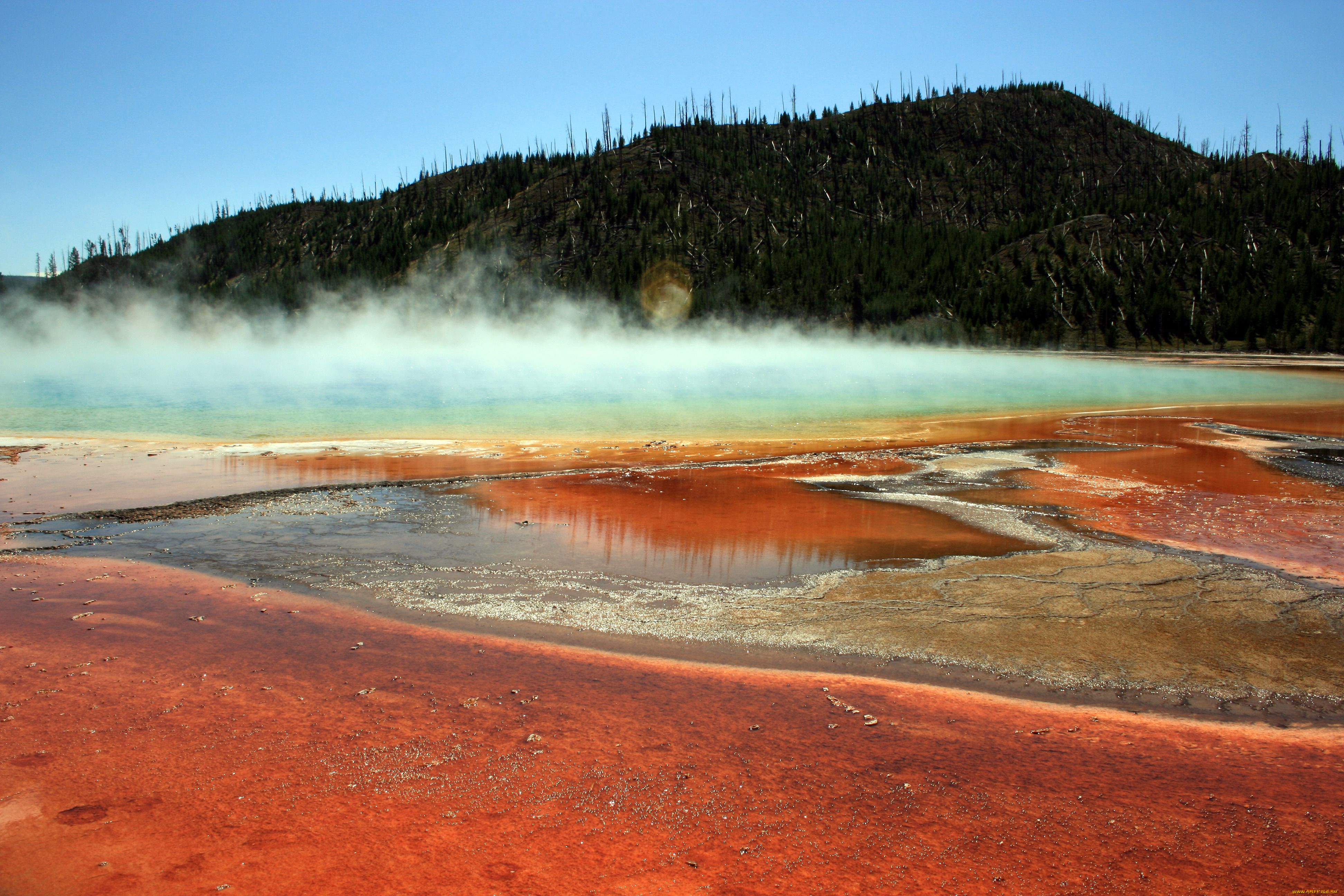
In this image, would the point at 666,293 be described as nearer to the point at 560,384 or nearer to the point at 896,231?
the point at 896,231

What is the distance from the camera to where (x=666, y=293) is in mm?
95000

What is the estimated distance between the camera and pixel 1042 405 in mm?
27219

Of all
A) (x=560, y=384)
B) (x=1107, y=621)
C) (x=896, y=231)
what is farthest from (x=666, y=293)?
(x=1107, y=621)

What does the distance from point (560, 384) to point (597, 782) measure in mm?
33797

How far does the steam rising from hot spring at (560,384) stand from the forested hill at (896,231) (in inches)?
405

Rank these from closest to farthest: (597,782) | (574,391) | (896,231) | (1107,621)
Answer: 1. (597,782)
2. (1107,621)
3. (574,391)
4. (896,231)

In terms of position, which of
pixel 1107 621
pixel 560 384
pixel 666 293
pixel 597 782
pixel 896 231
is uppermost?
pixel 896 231

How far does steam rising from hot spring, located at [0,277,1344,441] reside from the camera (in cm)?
2108

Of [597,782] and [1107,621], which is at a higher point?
[1107,621]

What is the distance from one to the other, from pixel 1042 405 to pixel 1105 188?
108 metres

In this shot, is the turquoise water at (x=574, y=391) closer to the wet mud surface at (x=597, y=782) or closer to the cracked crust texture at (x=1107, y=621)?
the cracked crust texture at (x=1107, y=621)

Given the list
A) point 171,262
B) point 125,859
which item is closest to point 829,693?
point 125,859

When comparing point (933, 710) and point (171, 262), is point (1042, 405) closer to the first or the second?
point (933, 710)

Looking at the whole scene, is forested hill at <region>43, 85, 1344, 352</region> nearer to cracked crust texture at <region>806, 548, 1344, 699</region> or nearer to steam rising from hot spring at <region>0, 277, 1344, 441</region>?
steam rising from hot spring at <region>0, 277, 1344, 441</region>
